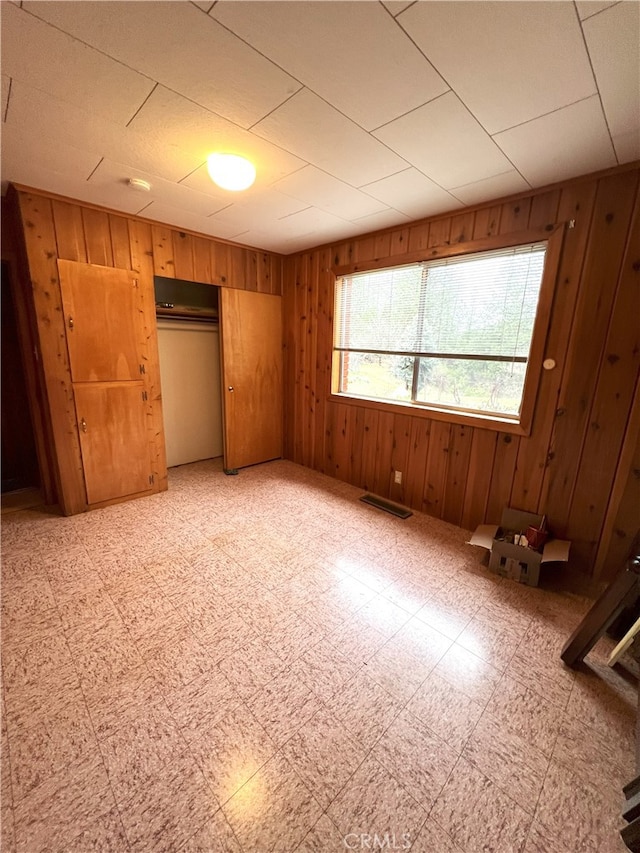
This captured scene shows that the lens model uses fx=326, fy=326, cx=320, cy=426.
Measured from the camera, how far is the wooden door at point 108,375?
8.59ft

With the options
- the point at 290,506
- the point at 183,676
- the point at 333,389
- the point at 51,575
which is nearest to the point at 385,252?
the point at 333,389

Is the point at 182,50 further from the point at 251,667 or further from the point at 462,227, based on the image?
the point at 251,667

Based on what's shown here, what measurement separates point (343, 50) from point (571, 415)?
87.7 inches

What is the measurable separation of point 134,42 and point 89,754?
253 cm

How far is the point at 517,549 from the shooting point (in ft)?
6.91

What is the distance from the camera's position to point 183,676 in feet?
4.77

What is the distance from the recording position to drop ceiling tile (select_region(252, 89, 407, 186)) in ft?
4.82

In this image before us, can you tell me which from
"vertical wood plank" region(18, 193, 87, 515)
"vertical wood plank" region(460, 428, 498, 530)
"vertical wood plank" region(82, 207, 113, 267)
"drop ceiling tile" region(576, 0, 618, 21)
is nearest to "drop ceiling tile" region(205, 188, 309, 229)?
"vertical wood plank" region(82, 207, 113, 267)

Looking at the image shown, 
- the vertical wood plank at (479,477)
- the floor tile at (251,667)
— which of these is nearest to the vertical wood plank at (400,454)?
the vertical wood plank at (479,477)

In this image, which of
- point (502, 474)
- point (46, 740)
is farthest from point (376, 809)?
point (502, 474)

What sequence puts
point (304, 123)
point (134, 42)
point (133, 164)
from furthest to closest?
point (133, 164) → point (304, 123) → point (134, 42)

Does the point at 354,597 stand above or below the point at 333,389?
below

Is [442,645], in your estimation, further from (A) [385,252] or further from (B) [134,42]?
(A) [385,252]

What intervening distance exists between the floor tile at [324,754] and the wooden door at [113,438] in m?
2.58
